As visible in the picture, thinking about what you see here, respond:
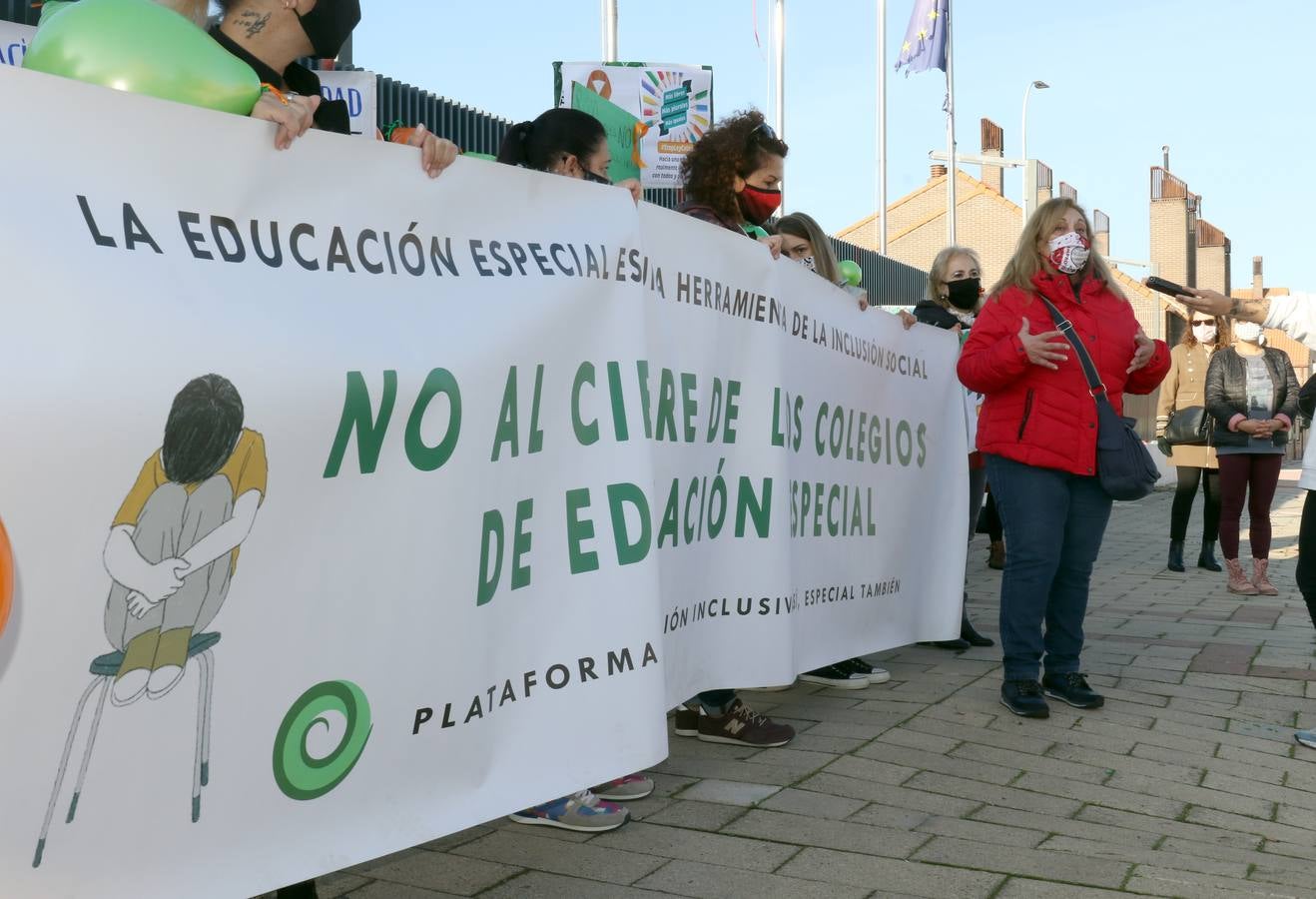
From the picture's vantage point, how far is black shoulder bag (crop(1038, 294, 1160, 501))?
194 inches

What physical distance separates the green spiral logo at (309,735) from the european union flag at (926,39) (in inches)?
942

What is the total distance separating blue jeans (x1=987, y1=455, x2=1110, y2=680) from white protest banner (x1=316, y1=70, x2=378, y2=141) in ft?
16.8

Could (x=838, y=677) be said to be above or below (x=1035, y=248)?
below

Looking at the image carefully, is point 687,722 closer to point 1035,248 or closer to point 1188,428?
point 1035,248

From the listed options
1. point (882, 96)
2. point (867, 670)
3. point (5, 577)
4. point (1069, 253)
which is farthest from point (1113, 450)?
point (882, 96)

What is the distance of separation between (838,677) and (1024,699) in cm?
81

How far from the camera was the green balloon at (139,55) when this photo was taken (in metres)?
2.36

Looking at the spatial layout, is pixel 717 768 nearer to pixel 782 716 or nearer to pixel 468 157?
pixel 782 716

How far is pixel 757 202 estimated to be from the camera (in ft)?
15.4

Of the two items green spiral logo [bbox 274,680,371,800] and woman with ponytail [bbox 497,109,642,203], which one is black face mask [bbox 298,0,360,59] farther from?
green spiral logo [bbox 274,680,371,800]

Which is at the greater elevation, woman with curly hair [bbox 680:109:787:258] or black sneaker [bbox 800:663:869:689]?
woman with curly hair [bbox 680:109:787:258]

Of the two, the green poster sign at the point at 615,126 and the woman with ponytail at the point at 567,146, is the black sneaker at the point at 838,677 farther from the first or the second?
the green poster sign at the point at 615,126

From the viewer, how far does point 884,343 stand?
5410 mm

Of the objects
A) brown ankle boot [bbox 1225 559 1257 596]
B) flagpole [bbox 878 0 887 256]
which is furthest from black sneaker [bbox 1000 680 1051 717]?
flagpole [bbox 878 0 887 256]
